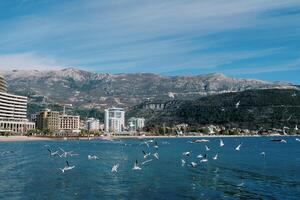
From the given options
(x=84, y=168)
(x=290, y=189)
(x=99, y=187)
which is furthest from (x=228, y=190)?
(x=84, y=168)

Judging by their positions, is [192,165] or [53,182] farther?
[192,165]

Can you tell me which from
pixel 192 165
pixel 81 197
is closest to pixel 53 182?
pixel 81 197

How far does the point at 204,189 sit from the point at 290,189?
29.3ft

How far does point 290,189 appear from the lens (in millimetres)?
51281

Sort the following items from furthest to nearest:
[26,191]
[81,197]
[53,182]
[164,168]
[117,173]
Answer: [164,168] → [117,173] → [53,182] → [26,191] → [81,197]

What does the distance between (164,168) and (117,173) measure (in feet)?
32.5

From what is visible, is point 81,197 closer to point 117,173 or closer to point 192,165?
point 117,173

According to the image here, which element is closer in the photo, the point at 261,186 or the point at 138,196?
the point at 138,196

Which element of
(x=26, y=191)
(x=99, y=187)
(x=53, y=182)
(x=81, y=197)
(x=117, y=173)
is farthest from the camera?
(x=117, y=173)

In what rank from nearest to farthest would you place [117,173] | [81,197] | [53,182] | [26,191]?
1. [81,197]
2. [26,191]
3. [53,182]
4. [117,173]

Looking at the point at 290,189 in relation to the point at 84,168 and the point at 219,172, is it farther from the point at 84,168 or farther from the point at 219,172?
the point at 84,168

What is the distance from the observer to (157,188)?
5116 centimetres

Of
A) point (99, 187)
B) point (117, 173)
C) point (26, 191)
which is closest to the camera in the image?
point (26, 191)

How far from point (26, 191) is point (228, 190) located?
20.3 metres
